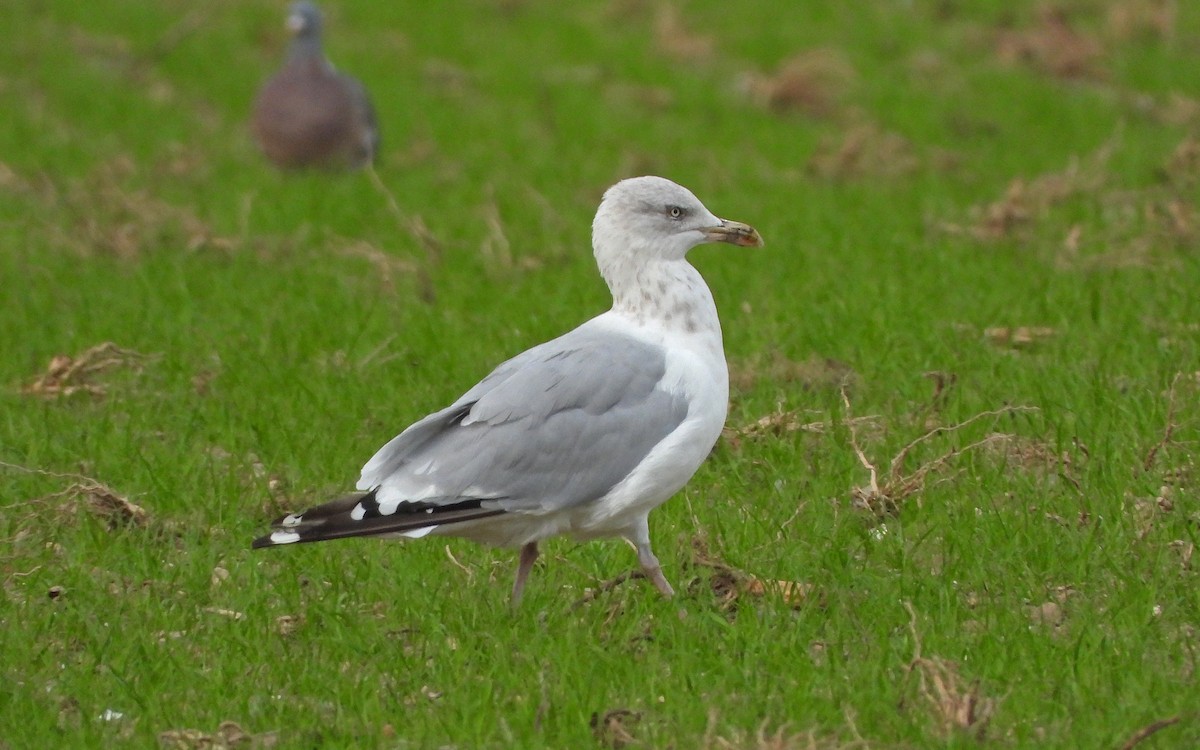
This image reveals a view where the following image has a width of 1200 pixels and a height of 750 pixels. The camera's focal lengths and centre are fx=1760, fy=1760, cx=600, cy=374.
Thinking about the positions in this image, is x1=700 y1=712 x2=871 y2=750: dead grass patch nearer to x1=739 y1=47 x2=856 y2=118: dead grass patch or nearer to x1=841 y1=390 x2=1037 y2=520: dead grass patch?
x1=841 y1=390 x2=1037 y2=520: dead grass patch

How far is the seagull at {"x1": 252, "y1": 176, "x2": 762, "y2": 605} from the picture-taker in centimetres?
489

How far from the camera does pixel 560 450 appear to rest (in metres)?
5.01

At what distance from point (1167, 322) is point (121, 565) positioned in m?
4.42

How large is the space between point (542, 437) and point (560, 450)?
2.5 inches

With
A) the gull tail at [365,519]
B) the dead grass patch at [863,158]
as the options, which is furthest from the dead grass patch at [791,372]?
the dead grass patch at [863,158]

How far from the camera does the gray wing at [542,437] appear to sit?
195 inches

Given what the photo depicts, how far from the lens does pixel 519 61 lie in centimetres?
1536

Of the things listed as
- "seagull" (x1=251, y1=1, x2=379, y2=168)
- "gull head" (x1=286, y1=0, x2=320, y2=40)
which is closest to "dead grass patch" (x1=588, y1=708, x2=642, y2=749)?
"seagull" (x1=251, y1=1, x2=379, y2=168)

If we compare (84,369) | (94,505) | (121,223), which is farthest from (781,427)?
(121,223)

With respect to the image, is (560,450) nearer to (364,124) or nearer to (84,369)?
(84,369)

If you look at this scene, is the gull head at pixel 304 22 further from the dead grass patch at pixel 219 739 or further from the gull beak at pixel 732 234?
the dead grass patch at pixel 219 739

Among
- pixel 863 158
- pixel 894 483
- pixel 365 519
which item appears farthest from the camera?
pixel 863 158

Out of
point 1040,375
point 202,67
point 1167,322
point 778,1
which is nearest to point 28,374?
point 1040,375

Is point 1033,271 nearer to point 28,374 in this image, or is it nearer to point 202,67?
point 28,374
